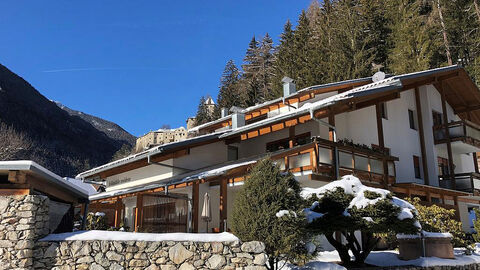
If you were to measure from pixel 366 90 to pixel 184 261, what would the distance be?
9867mm

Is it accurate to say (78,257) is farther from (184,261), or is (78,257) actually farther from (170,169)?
(170,169)

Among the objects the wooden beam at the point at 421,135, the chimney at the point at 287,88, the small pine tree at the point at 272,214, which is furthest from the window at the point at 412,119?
the small pine tree at the point at 272,214

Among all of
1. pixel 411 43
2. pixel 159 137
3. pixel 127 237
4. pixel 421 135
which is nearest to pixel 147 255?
pixel 127 237

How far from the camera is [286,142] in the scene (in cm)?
1788

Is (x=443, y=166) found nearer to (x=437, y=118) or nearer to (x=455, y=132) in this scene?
(x=455, y=132)

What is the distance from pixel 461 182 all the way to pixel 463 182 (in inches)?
3.7

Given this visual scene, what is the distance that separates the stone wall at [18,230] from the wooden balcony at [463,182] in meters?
20.0

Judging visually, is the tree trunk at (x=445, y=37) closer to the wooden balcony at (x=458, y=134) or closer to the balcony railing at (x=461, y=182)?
the wooden balcony at (x=458, y=134)

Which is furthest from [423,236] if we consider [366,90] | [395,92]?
[395,92]

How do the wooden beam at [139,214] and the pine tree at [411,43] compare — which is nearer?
the wooden beam at [139,214]

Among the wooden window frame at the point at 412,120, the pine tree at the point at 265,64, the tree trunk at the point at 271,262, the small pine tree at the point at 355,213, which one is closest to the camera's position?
the tree trunk at the point at 271,262

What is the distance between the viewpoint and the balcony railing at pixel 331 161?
526 inches

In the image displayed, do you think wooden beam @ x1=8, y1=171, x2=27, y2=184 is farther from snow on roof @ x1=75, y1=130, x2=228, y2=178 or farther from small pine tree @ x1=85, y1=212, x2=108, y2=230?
small pine tree @ x1=85, y1=212, x2=108, y2=230

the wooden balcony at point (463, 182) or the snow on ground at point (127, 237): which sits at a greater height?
the wooden balcony at point (463, 182)
